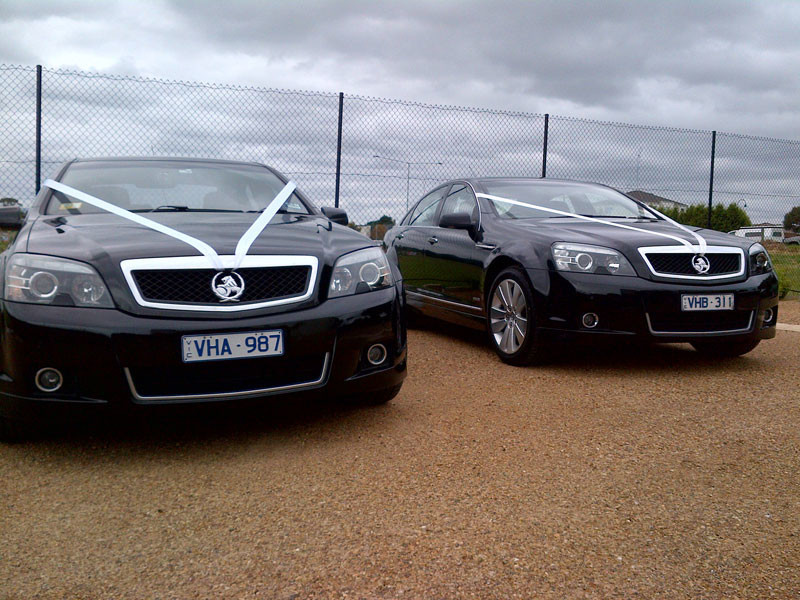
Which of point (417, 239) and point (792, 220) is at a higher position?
point (792, 220)

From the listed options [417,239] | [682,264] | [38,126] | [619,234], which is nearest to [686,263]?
[682,264]

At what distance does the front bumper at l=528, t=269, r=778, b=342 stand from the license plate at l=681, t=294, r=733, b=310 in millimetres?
27

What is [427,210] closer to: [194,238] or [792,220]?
[194,238]

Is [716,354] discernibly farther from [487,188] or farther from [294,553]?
[294,553]

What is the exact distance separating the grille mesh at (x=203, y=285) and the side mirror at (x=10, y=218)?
139 centimetres

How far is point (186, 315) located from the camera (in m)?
3.15

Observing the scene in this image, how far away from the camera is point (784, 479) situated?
3051 mm

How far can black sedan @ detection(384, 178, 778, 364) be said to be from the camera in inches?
195

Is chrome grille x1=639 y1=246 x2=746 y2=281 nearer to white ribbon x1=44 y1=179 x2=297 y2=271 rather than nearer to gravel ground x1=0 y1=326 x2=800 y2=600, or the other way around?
gravel ground x1=0 y1=326 x2=800 y2=600

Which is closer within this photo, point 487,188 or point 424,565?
point 424,565

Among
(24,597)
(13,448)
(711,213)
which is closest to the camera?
(24,597)

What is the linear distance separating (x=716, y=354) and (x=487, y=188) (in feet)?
7.35

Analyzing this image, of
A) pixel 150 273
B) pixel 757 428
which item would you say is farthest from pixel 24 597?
pixel 757 428

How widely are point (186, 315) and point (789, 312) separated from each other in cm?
797
